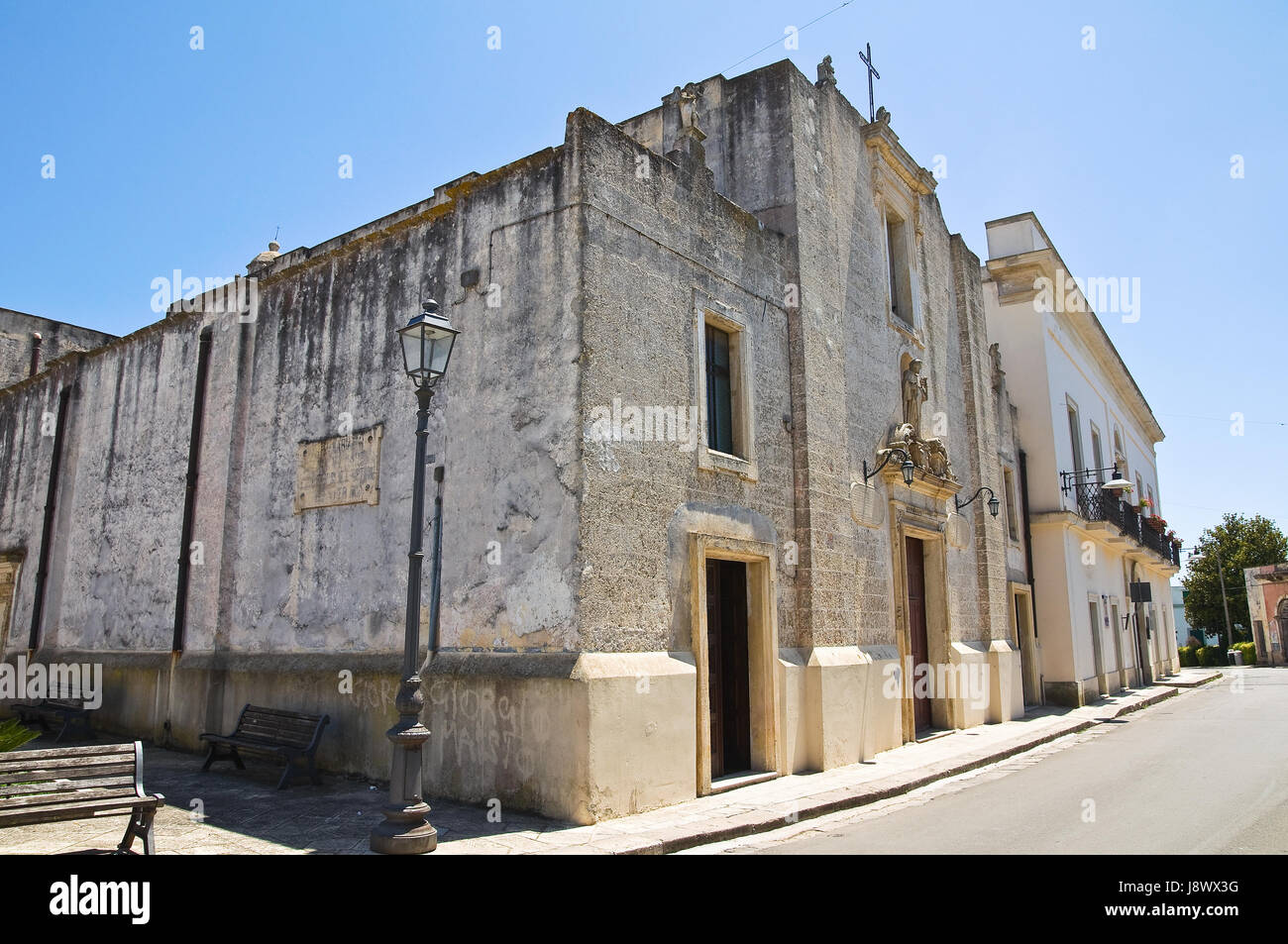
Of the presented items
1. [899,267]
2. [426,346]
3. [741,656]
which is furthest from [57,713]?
[899,267]

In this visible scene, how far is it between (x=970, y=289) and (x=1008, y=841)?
13.5 meters

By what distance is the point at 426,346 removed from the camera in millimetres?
6703

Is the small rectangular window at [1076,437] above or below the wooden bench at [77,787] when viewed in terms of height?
above

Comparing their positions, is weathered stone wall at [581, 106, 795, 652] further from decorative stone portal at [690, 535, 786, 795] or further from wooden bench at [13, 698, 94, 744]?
wooden bench at [13, 698, 94, 744]

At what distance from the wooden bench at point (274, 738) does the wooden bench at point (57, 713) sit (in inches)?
127

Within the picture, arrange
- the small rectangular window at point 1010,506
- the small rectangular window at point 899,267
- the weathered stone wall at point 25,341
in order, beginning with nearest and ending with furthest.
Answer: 1. the small rectangular window at point 899,267
2. the weathered stone wall at point 25,341
3. the small rectangular window at point 1010,506

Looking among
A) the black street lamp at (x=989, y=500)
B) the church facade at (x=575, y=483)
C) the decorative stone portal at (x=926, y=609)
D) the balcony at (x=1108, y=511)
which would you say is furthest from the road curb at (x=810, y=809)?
the balcony at (x=1108, y=511)

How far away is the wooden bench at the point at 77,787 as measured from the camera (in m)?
5.14

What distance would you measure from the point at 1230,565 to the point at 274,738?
52132mm

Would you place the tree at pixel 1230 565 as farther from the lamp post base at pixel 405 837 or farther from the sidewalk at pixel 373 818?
the lamp post base at pixel 405 837

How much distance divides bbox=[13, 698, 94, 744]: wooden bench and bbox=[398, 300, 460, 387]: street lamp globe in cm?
828

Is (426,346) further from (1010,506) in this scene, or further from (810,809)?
(1010,506)
